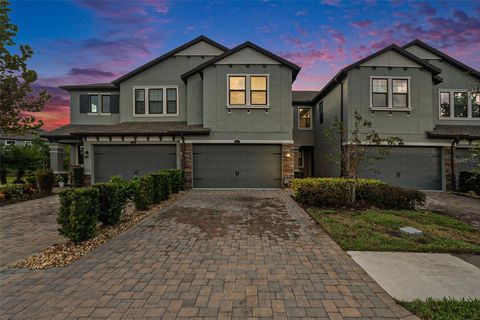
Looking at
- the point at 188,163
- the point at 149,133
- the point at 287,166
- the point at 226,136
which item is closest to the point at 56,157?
the point at 149,133

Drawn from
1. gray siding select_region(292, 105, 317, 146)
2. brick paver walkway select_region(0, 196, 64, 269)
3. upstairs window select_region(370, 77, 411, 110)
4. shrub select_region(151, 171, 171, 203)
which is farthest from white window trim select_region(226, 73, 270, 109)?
brick paver walkway select_region(0, 196, 64, 269)

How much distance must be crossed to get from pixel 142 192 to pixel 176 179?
3.60 metres

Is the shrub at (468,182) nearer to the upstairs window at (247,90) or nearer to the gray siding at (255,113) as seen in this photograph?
the gray siding at (255,113)

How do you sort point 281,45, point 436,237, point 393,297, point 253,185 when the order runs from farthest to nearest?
point 281,45
point 253,185
point 436,237
point 393,297

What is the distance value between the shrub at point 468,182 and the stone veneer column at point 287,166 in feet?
29.4

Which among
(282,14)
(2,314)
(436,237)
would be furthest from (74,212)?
(282,14)

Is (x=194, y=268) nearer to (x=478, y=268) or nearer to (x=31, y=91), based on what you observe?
(x=478, y=268)

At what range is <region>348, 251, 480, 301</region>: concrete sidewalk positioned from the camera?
10.2 ft

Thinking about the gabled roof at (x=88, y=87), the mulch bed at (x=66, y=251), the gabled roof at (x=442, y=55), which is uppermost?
the gabled roof at (x=442, y=55)

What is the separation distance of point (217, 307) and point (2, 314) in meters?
2.67

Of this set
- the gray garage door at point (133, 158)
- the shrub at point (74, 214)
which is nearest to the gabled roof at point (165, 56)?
the gray garage door at point (133, 158)

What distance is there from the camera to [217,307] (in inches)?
110

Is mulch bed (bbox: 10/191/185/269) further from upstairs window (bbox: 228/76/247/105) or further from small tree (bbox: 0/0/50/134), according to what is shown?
upstairs window (bbox: 228/76/247/105)

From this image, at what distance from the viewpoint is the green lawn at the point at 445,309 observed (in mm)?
2604
